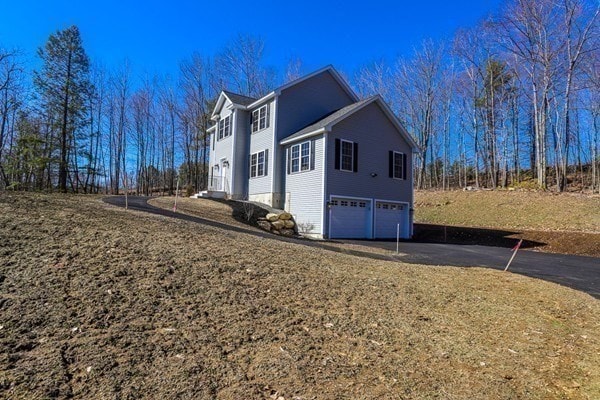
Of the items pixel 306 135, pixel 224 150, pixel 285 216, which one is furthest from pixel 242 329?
pixel 224 150

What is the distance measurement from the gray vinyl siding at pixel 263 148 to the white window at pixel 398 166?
6639 mm

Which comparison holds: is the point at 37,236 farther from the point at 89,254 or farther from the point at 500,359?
the point at 500,359

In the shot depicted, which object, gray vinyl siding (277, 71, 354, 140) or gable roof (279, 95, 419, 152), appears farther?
gray vinyl siding (277, 71, 354, 140)

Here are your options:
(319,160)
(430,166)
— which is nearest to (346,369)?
(319,160)

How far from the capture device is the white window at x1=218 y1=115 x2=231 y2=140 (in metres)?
22.4

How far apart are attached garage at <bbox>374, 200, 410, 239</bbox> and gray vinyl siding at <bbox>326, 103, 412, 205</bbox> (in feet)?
1.28

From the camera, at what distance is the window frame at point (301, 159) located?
17.1m

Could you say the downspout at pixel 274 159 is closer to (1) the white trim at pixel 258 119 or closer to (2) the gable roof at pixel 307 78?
(2) the gable roof at pixel 307 78

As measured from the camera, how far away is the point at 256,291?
4637 mm

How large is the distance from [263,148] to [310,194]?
4800 millimetres

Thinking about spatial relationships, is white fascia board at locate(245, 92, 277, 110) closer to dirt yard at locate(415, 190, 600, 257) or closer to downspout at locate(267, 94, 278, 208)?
downspout at locate(267, 94, 278, 208)

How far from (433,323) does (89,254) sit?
15.2ft

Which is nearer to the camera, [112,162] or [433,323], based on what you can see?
[433,323]

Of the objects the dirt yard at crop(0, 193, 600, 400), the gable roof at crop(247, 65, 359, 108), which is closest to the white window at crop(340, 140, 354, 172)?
the gable roof at crop(247, 65, 359, 108)
